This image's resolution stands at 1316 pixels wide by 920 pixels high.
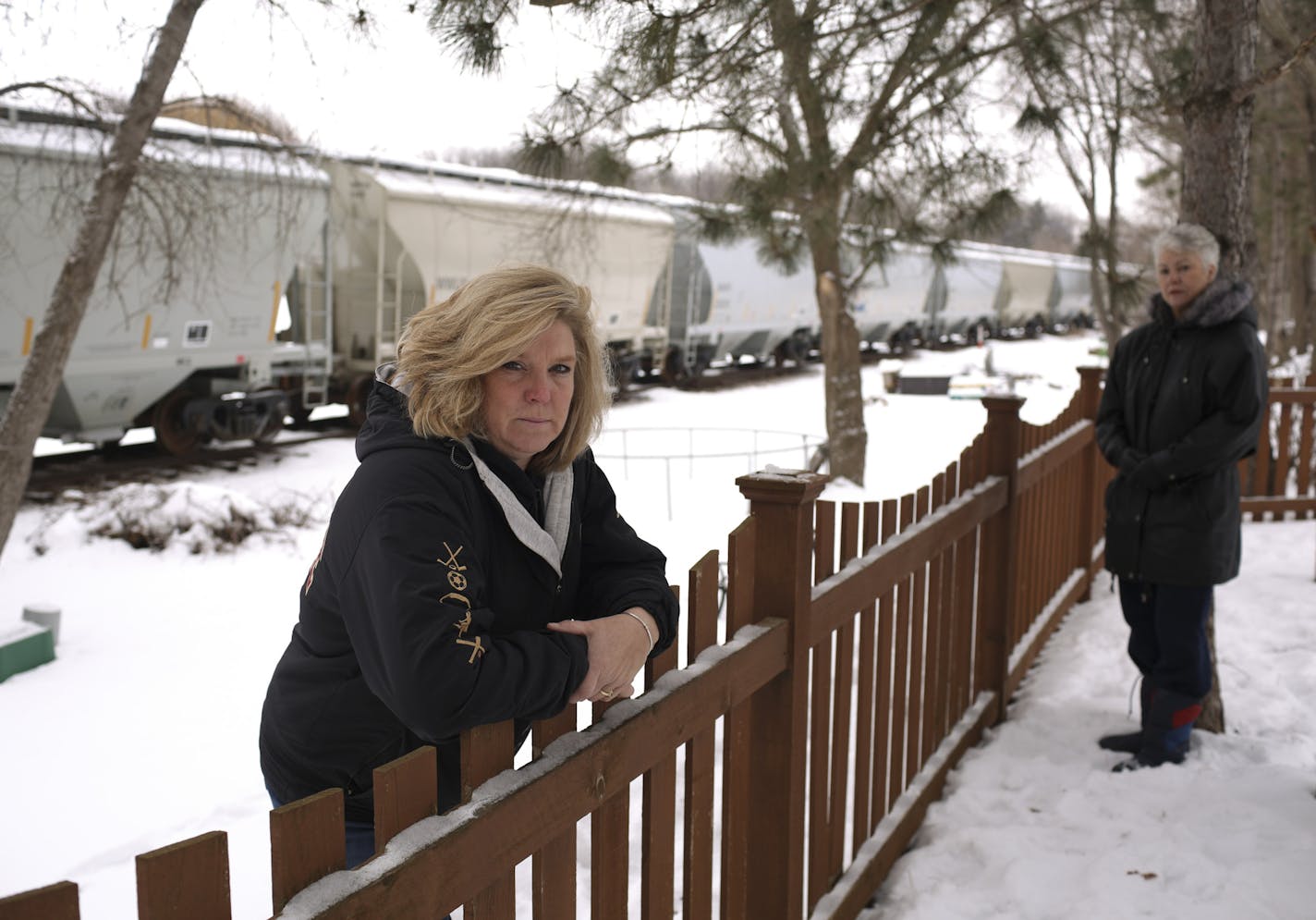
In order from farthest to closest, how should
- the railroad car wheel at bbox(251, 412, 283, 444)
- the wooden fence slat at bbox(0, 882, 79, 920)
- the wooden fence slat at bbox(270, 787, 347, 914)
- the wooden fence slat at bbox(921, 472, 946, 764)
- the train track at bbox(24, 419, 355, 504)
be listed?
the railroad car wheel at bbox(251, 412, 283, 444)
the train track at bbox(24, 419, 355, 504)
the wooden fence slat at bbox(921, 472, 946, 764)
the wooden fence slat at bbox(270, 787, 347, 914)
the wooden fence slat at bbox(0, 882, 79, 920)

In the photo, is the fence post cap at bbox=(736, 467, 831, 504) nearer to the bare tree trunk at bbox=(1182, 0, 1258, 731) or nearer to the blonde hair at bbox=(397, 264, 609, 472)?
the blonde hair at bbox=(397, 264, 609, 472)

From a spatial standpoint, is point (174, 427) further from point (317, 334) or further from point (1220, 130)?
point (1220, 130)

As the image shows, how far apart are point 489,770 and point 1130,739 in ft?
10.9

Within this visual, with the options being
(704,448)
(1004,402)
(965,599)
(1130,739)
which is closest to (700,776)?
(965,599)

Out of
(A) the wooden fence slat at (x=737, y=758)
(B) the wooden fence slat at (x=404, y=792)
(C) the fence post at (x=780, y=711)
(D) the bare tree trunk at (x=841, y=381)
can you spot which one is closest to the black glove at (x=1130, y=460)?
(C) the fence post at (x=780, y=711)

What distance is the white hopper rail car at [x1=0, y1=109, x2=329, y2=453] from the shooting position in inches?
373

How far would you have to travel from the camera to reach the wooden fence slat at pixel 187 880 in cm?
108

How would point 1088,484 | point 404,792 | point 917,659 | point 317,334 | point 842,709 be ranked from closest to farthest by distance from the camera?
1. point 404,792
2. point 842,709
3. point 917,659
4. point 1088,484
5. point 317,334

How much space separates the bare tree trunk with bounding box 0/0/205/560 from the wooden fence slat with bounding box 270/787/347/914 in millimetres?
5105

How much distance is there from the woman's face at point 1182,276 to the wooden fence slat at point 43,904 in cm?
373

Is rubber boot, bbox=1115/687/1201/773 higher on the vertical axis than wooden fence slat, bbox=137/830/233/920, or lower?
lower

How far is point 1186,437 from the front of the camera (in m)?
3.73

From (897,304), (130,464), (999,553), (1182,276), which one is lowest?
(130,464)

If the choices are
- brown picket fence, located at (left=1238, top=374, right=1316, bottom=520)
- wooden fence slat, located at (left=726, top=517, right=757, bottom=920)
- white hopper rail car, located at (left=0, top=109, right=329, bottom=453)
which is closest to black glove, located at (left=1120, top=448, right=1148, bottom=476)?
wooden fence slat, located at (left=726, top=517, right=757, bottom=920)
